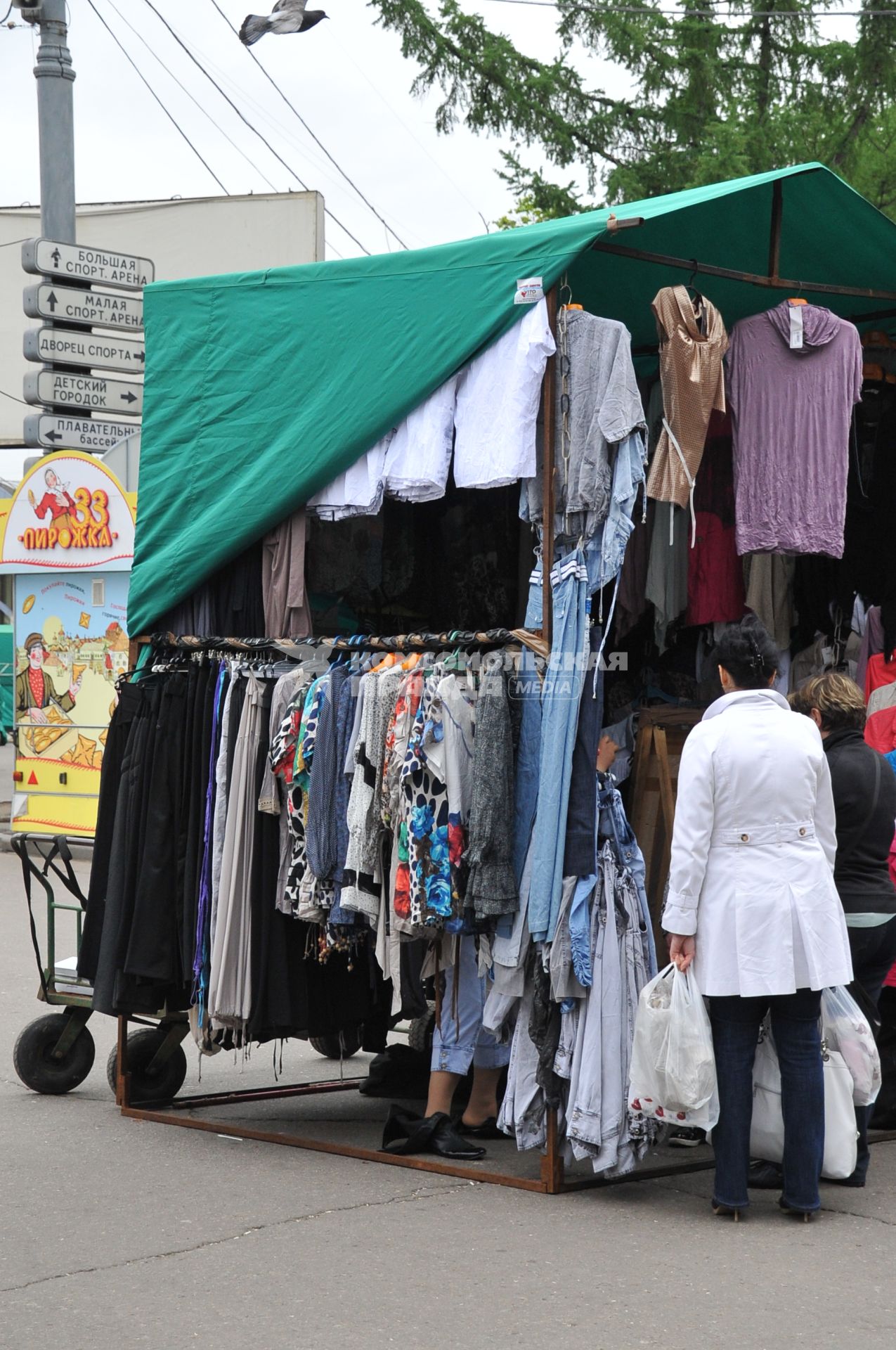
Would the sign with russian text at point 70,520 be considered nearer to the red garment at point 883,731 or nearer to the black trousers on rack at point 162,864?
the black trousers on rack at point 162,864

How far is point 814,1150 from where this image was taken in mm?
5398

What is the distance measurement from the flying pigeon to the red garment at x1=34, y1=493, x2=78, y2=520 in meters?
3.93

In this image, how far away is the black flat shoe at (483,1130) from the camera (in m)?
6.65

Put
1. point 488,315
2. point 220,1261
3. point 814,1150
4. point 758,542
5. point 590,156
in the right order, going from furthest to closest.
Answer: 1. point 590,156
2. point 758,542
3. point 488,315
4. point 814,1150
5. point 220,1261

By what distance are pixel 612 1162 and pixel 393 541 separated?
287 centimetres

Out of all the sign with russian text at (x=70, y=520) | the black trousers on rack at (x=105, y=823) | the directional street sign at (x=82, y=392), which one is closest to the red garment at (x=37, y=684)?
the sign with russian text at (x=70, y=520)

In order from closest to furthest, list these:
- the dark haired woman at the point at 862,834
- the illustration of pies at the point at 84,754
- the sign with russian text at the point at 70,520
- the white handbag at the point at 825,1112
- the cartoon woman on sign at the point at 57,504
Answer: the white handbag at the point at 825,1112 < the dark haired woman at the point at 862,834 < the sign with russian text at the point at 70,520 < the cartoon woman on sign at the point at 57,504 < the illustration of pies at the point at 84,754

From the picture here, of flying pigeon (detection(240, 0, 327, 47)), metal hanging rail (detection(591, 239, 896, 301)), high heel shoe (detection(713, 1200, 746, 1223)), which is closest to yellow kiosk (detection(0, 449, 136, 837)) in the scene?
flying pigeon (detection(240, 0, 327, 47))

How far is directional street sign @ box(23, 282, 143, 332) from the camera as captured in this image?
463 inches

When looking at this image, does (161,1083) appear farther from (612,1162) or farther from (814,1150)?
(814,1150)

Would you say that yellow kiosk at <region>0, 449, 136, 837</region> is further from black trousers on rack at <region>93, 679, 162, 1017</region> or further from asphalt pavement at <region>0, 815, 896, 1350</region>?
asphalt pavement at <region>0, 815, 896, 1350</region>

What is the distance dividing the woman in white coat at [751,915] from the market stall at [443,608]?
374 mm

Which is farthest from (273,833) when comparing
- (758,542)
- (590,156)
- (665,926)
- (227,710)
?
(590,156)

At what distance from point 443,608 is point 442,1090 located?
2157 mm
